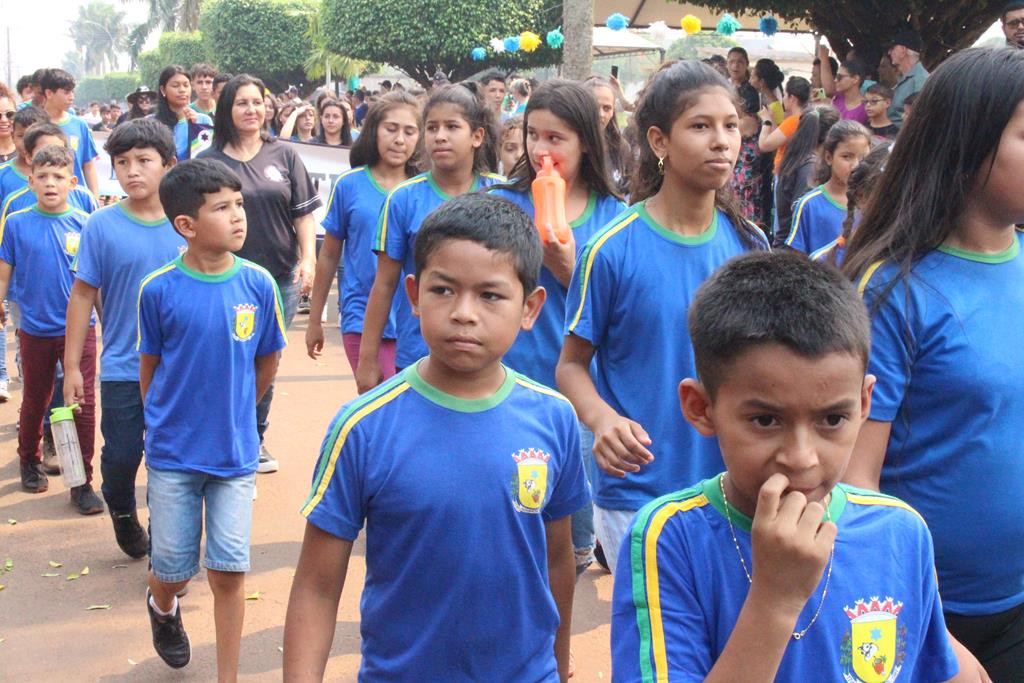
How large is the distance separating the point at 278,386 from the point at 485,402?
6.81 metres

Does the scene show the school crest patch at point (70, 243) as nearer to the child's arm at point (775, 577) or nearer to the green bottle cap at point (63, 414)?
the green bottle cap at point (63, 414)

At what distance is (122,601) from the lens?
17.1ft

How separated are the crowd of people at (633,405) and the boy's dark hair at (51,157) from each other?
1675 millimetres

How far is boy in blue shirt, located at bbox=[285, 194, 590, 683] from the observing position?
2535 mm

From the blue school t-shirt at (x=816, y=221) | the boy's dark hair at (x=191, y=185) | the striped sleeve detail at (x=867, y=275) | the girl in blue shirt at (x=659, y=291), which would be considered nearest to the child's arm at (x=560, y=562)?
the girl in blue shirt at (x=659, y=291)

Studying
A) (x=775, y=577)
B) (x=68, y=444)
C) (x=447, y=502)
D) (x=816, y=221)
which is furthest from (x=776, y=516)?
(x=816, y=221)

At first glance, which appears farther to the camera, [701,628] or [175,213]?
[175,213]

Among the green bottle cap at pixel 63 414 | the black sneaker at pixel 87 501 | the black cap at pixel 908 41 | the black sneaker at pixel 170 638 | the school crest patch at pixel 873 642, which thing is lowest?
the black sneaker at pixel 87 501

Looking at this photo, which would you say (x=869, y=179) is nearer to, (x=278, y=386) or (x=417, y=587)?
(x=417, y=587)

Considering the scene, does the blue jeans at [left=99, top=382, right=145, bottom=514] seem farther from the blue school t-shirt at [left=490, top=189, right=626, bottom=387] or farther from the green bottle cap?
the blue school t-shirt at [left=490, top=189, right=626, bottom=387]

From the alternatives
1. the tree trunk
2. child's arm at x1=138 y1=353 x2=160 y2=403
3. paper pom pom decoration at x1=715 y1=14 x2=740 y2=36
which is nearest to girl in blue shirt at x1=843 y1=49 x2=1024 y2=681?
child's arm at x1=138 y1=353 x2=160 y2=403

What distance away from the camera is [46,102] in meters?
9.91

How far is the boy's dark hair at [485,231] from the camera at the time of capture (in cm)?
273

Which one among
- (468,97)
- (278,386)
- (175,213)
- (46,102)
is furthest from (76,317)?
(46,102)
